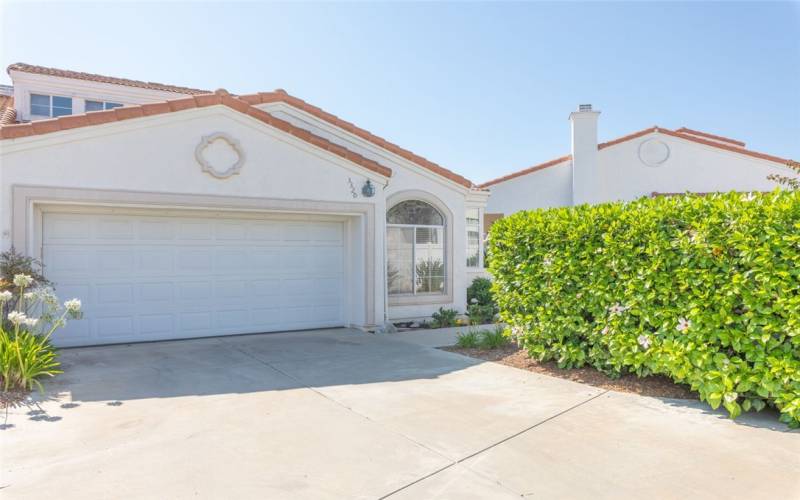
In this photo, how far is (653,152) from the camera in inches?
733

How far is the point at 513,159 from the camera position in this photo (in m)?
20.6

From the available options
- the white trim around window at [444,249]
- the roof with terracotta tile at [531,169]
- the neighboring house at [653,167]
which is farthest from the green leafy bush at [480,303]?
the roof with terracotta tile at [531,169]

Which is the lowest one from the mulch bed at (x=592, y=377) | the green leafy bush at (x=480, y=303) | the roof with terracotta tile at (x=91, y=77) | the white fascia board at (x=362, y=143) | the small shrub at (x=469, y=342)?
the mulch bed at (x=592, y=377)

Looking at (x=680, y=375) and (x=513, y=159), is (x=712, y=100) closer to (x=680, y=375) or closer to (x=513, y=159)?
(x=513, y=159)

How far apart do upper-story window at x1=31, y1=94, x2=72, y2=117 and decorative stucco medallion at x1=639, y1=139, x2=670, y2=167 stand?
61.4 feet

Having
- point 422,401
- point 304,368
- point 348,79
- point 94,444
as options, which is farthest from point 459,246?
point 94,444

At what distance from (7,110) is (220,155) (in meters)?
8.53

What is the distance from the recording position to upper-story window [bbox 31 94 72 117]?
45.3ft

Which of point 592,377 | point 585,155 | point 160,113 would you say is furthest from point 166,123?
point 585,155

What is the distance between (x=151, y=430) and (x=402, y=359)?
418 cm

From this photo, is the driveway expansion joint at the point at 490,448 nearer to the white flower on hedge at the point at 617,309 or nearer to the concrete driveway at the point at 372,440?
the concrete driveway at the point at 372,440

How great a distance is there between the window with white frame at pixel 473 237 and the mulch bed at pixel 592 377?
645 centimetres

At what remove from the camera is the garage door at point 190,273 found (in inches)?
344

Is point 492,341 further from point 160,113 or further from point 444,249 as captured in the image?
point 160,113
